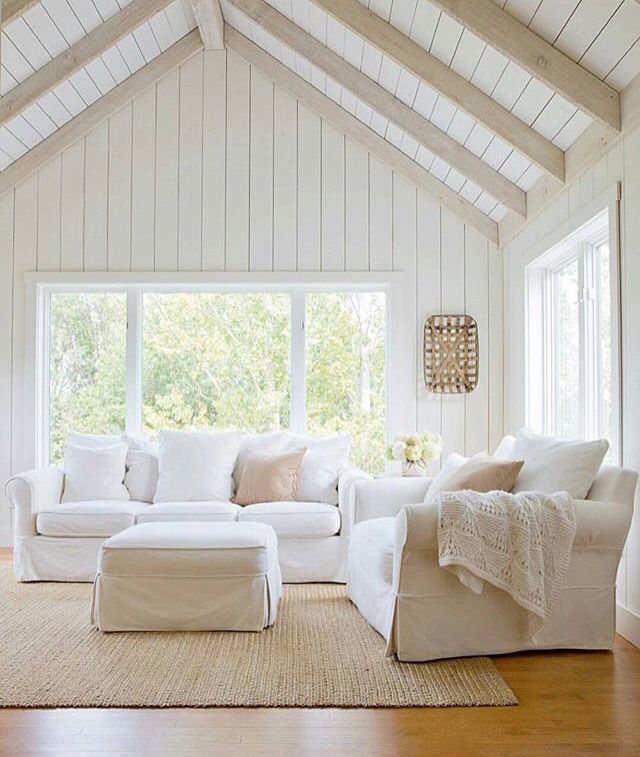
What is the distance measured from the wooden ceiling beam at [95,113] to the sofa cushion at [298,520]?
2932mm

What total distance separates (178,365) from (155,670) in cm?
314

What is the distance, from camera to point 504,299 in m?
6.06

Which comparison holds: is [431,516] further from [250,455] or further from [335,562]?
[250,455]

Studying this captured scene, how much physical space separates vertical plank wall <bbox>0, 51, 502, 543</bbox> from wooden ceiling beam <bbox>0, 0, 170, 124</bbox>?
95 cm

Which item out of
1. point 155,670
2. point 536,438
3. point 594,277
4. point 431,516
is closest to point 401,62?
point 594,277

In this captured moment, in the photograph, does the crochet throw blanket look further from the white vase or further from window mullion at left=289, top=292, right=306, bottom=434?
window mullion at left=289, top=292, right=306, bottom=434

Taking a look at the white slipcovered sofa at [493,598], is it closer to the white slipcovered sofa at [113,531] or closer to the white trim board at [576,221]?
the white trim board at [576,221]

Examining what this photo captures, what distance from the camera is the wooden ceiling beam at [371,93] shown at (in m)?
5.17

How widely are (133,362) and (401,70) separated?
2748 millimetres

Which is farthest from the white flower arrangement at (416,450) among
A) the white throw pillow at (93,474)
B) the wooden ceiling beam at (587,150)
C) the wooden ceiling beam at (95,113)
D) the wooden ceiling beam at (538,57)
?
the wooden ceiling beam at (95,113)

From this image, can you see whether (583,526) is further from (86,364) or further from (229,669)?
(86,364)

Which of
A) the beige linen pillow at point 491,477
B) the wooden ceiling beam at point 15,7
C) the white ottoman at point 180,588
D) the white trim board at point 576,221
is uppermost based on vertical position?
the wooden ceiling beam at point 15,7

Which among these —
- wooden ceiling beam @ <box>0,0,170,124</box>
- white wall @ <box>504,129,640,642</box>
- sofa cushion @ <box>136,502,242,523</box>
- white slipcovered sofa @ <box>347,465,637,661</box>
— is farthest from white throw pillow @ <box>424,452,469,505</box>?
wooden ceiling beam @ <box>0,0,170,124</box>

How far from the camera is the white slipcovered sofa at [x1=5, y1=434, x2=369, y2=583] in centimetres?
492
